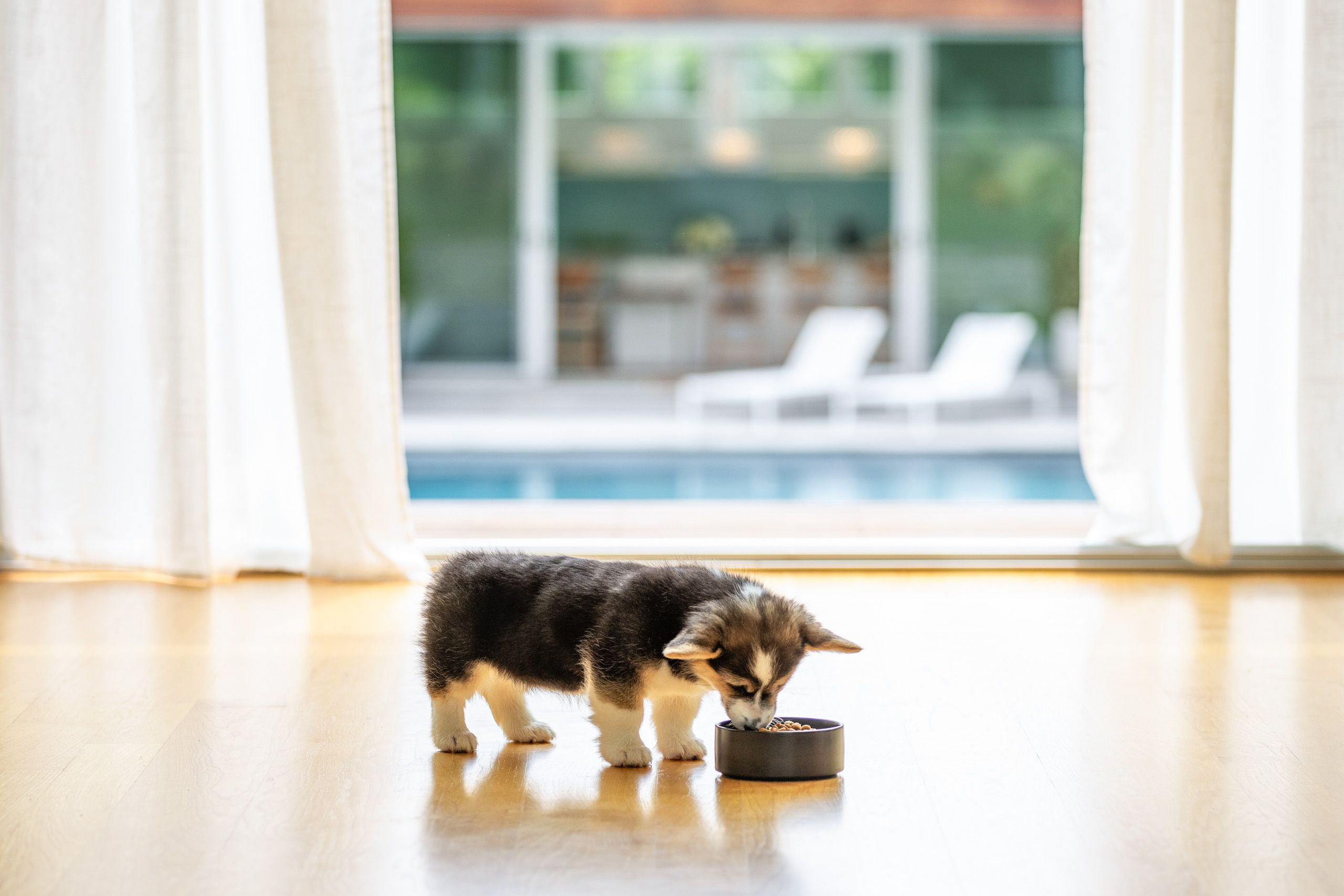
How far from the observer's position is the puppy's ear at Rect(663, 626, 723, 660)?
6.18 ft

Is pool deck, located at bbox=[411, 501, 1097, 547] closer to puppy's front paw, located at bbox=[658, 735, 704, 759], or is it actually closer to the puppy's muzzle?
puppy's front paw, located at bbox=[658, 735, 704, 759]

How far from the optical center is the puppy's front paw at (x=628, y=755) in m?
2.12

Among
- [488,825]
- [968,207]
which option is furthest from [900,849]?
[968,207]

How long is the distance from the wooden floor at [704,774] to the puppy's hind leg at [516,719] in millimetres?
39

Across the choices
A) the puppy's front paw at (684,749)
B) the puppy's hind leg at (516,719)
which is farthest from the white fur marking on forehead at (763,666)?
the puppy's hind leg at (516,719)

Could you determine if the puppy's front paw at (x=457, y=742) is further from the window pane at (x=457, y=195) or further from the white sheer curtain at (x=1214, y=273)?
the window pane at (x=457, y=195)

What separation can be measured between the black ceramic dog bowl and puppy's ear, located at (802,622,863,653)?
0.13 m

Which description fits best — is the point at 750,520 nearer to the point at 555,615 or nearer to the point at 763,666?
the point at 555,615

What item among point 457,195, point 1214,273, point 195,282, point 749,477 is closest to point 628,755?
point 195,282

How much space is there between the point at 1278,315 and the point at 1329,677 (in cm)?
127

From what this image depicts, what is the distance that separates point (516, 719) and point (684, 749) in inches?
10.6

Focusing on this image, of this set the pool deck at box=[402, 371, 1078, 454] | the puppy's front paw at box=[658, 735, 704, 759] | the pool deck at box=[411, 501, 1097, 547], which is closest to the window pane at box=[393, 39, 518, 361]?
the pool deck at box=[402, 371, 1078, 454]

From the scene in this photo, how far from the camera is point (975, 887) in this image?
1.70 metres

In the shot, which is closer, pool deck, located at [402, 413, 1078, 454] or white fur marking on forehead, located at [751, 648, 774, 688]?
white fur marking on forehead, located at [751, 648, 774, 688]
